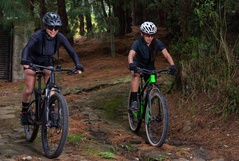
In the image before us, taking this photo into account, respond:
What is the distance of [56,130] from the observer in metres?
4.77

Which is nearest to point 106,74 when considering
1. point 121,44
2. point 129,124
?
point 121,44

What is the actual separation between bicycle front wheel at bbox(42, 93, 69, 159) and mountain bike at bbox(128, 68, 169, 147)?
141 centimetres

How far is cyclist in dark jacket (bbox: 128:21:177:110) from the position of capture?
19.8 feet

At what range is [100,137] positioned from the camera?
6109 mm

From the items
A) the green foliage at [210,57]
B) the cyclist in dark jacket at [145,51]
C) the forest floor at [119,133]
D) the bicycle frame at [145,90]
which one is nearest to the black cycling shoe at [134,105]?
the cyclist in dark jacket at [145,51]

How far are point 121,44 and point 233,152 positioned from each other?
503 inches

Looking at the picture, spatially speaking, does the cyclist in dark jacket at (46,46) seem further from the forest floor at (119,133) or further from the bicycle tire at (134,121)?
Result: the bicycle tire at (134,121)

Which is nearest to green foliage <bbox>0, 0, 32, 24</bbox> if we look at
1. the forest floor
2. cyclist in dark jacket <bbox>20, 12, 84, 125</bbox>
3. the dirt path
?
the forest floor

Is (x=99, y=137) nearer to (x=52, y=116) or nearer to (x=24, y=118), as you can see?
(x=24, y=118)

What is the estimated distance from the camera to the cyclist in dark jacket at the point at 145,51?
603 cm

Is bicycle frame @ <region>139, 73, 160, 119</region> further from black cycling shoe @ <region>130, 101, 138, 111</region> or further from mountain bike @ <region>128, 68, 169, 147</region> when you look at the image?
black cycling shoe @ <region>130, 101, 138, 111</region>

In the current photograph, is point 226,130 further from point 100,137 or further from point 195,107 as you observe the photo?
point 100,137

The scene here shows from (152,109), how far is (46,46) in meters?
1.72

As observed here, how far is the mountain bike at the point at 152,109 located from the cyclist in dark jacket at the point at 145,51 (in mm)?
127
